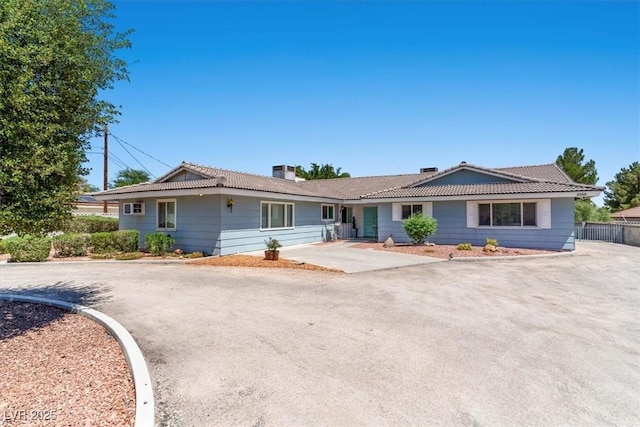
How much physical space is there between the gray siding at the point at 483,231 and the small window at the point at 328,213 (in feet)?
11.2

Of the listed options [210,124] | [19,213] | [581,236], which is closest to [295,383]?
[19,213]

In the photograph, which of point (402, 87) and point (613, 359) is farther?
point (402, 87)

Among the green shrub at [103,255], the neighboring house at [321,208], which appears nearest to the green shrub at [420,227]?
the neighboring house at [321,208]

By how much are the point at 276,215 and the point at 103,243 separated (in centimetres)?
762

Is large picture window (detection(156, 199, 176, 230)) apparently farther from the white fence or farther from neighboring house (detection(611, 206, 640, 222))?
neighboring house (detection(611, 206, 640, 222))

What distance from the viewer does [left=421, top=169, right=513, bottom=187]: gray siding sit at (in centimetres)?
1814

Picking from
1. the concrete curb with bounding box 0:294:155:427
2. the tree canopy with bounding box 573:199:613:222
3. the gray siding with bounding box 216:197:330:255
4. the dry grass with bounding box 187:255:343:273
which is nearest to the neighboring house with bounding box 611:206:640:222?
the tree canopy with bounding box 573:199:613:222

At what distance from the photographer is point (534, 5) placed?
10.5 m

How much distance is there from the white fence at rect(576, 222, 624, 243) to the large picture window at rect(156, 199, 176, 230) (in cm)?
2449

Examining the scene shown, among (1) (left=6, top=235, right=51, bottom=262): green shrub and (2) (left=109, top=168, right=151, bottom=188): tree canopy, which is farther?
(2) (left=109, top=168, right=151, bottom=188): tree canopy

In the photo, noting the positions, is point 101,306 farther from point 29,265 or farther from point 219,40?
point 219,40

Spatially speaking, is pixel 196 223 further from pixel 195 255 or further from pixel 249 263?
pixel 249 263

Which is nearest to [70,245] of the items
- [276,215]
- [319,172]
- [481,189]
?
[276,215]

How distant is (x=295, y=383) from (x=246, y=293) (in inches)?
182
